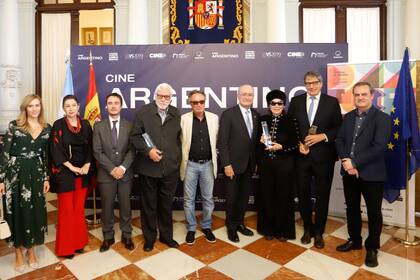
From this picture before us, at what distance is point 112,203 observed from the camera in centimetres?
281

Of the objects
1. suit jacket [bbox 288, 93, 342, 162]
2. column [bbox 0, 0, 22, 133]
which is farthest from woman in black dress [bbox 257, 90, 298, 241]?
column [bbox 0, 0, 22, 133]

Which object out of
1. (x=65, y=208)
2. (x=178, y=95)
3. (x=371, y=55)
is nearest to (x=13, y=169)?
(x=65, y=208)

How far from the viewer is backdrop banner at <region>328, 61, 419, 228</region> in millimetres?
3348

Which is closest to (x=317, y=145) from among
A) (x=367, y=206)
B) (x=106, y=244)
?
(x=367, y=206)

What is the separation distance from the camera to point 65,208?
258 centimetres

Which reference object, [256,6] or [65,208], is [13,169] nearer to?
[65,208]

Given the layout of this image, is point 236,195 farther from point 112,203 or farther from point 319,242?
point 112,203

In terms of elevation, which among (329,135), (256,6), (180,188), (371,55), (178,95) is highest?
(256,6)

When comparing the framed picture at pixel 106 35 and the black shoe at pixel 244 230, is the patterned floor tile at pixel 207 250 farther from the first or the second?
the framed picture at pixel 106 35

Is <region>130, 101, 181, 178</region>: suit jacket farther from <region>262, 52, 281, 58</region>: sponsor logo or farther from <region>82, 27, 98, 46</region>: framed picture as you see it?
<region>82, 27, 98, 46</region>: framed picture

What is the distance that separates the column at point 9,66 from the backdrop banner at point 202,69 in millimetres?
3280

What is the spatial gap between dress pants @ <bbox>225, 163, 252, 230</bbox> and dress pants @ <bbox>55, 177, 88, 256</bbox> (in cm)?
136

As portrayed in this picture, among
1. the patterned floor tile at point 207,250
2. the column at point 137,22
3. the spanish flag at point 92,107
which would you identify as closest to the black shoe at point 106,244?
the patterned floor tile at point 207,250

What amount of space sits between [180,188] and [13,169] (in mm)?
1934
